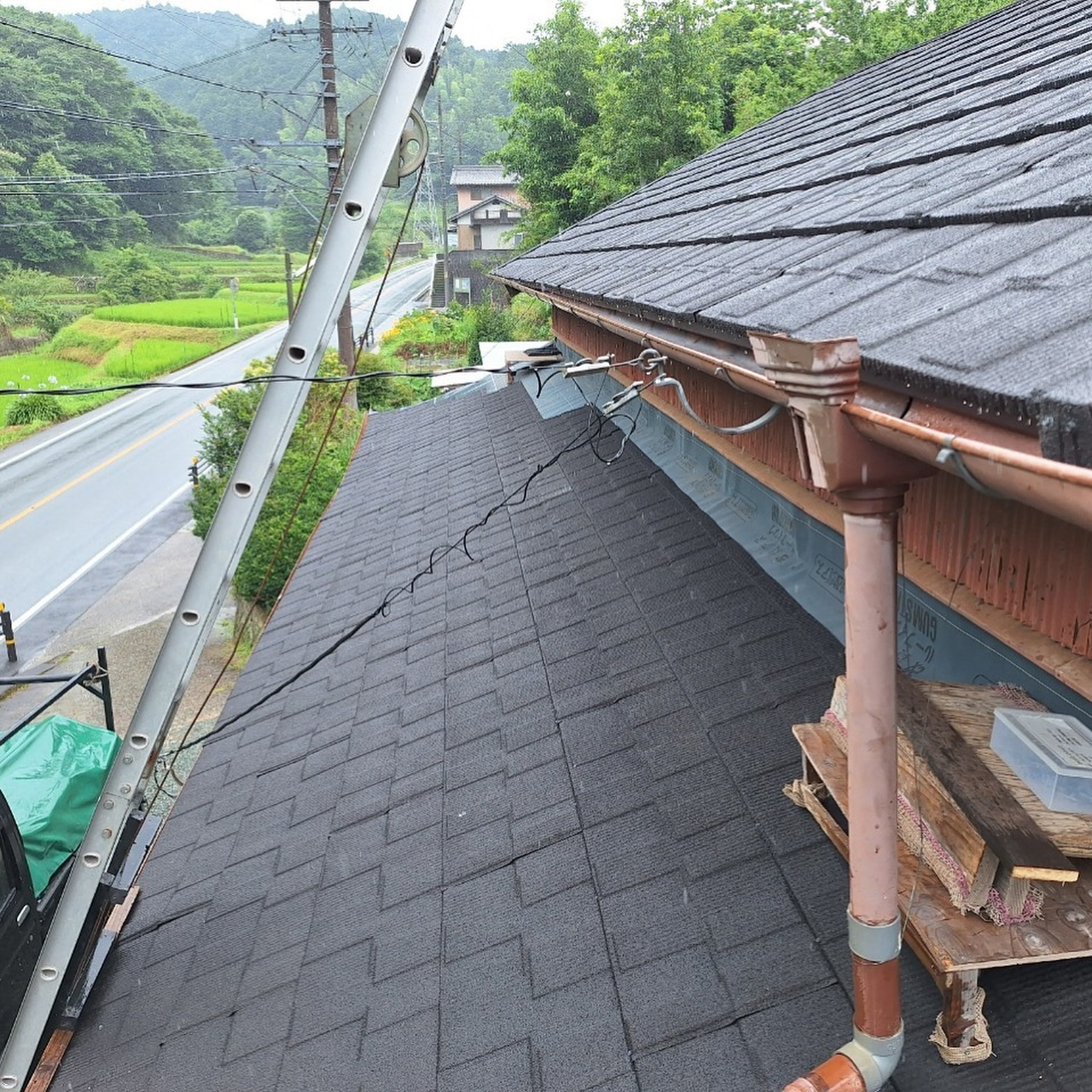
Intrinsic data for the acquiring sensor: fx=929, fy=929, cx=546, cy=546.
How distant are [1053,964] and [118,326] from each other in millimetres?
59012

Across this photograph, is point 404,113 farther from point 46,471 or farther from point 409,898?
point 46,471

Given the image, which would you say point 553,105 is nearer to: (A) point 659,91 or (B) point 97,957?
(A) point 659,91

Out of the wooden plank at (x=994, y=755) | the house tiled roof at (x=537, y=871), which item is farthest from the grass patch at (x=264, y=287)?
the wooden plank at (x=994, y=755)

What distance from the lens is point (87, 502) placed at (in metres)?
26.0

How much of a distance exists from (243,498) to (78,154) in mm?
83760

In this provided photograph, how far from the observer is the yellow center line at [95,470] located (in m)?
24.9

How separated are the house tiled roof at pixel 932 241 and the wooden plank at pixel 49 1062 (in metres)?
3.58

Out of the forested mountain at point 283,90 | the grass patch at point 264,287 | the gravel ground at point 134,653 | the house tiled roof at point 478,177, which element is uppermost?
the forested mountain at point 283,90

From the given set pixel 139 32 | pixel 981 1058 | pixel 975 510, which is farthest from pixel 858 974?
pixel 139 32

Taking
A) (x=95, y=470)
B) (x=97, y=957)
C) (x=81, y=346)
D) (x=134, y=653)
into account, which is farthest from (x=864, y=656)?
(x=81, y=346)

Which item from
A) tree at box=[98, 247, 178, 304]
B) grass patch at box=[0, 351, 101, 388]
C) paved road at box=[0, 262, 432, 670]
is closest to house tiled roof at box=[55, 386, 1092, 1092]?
paved road at box=[0, 262, 432, 670]

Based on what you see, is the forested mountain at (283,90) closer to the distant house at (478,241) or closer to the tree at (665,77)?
the distant house at (478,241)

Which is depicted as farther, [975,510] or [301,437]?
[301,437]

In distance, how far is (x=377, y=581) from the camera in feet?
22.9
